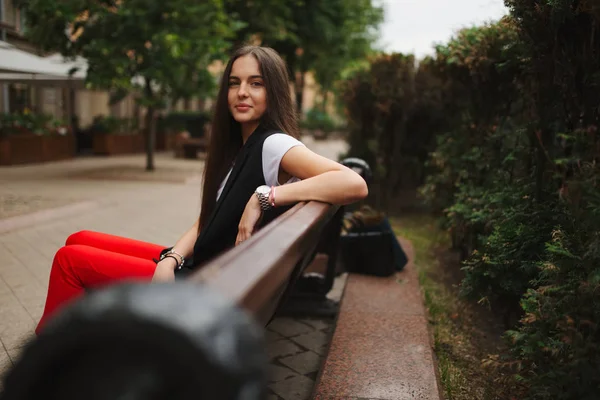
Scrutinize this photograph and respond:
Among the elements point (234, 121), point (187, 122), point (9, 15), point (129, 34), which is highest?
point (9, 15)

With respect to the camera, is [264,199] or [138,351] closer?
[138,351]

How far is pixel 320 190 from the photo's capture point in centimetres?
236

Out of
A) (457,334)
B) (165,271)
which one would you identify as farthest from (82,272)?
(457,334)

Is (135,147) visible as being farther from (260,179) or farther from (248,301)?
(248,301)

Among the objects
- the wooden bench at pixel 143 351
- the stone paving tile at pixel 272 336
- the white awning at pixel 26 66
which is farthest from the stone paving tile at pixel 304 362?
the white awning at pixel 26 66

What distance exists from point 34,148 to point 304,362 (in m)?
14.1

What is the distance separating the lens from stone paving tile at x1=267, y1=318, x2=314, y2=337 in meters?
3.83

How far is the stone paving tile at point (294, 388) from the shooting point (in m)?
2.94

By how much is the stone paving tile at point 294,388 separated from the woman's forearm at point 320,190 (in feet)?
3.70

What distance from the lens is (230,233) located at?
240 centimetres

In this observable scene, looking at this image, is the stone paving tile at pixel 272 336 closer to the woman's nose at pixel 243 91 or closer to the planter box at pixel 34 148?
the woman's nose at pixel 243 91

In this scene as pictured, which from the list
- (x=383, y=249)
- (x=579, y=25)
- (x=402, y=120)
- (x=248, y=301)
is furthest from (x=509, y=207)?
(x=402, y=120)

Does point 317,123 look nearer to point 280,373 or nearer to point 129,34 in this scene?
point 129,34

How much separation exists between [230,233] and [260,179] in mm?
259
